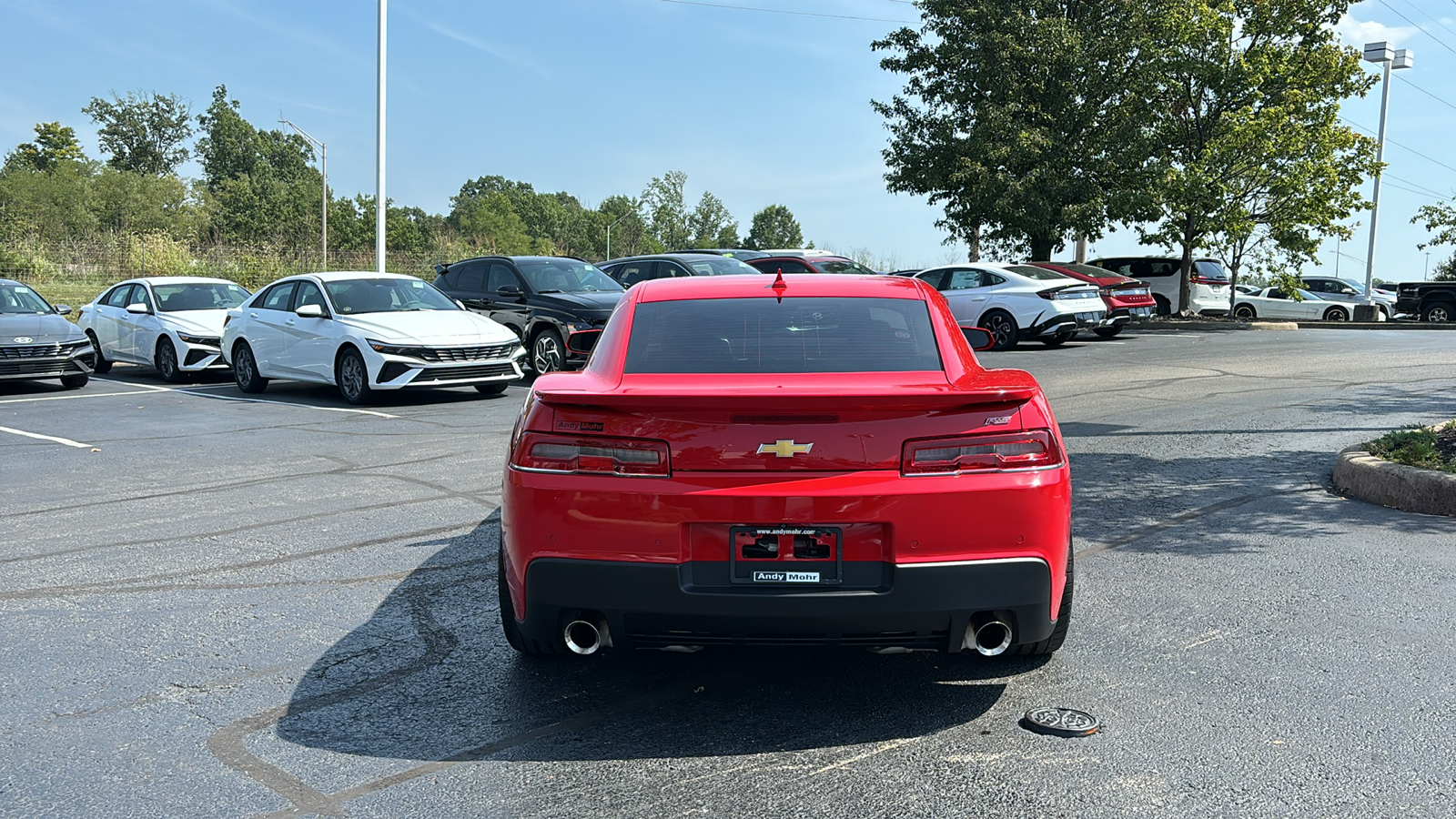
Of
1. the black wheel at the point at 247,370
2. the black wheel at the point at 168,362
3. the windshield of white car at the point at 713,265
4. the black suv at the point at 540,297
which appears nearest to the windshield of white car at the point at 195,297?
the black wheel at the point at 168,362

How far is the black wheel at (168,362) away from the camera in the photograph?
17.0m

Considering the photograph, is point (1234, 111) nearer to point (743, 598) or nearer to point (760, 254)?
point (760, 254)

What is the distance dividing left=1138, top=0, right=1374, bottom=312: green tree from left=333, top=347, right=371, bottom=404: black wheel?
22.1 meters

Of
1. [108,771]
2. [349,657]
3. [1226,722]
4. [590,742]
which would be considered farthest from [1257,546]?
[108,771]

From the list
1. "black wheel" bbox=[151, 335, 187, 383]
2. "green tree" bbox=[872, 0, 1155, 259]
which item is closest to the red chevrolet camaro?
"black wheel" bbox=[151, 335, 187, 383]

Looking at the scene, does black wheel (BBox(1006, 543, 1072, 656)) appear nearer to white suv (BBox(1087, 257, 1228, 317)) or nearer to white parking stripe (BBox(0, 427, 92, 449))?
white parking stripe (BBox(0, 427, 92, 449))

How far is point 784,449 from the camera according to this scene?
11.8ft

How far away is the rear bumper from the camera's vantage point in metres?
3.55

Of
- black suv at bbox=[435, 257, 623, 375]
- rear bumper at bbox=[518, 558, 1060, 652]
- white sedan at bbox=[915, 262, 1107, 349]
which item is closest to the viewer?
rear bumper at bbox=[518, 558, 1060, 652]

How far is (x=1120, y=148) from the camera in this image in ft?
97.9

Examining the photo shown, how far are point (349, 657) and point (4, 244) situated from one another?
39.8 metres

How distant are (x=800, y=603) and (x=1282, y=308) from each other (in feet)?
116

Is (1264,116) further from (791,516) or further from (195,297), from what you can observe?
(791,516)

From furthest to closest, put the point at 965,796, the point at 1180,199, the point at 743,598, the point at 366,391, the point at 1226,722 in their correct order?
the point at 1180,199, the point at 366,391, the point at 1226,722, the point at 743,598, the point at 965,796
